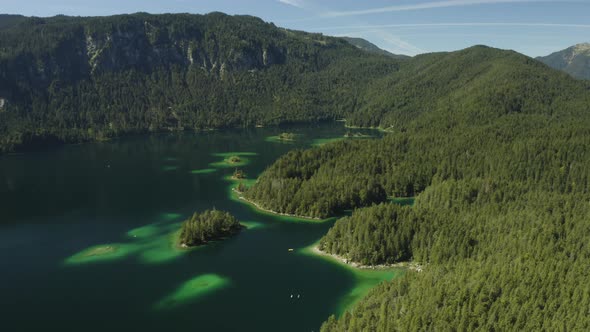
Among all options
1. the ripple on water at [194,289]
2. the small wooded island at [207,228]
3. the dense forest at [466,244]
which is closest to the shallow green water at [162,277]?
the ripple on water at [194,289]

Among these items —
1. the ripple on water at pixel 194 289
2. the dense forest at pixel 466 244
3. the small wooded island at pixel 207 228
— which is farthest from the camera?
the small wooded island at pixel 207 228

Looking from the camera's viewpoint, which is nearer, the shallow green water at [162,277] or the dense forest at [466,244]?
the dense forest at [466,244]

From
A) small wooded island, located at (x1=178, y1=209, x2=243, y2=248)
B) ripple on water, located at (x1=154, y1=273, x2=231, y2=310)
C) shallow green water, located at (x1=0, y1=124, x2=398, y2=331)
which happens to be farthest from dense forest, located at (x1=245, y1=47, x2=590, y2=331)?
ripple on water, located at (x1=154, y1=273, x2=231, y2=310)

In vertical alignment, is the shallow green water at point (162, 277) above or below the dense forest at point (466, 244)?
below

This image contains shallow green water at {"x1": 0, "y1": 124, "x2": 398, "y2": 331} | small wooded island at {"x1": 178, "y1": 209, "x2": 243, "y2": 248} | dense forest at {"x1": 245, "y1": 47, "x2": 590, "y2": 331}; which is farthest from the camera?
small wooded island at {"x1": 178, "y1": 209, "x2": 243, "y2": 248}

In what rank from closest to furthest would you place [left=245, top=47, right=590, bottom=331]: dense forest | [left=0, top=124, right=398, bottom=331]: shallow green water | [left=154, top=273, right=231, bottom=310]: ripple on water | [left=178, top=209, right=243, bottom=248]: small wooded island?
[left=245, top=47, right=590, bottom=331]: dense forest, [left=0, top=124, right=398, bottom=331]: shallow green water, [left=154, top=273, right=231, bottom=310]: ripple on water, [left=178, top=209, right=243, bottom=248]: small wooded island

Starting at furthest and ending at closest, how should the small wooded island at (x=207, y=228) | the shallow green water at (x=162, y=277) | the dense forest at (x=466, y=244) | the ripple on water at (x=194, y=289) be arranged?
the small wooded island at (x=207, y=228)
the ripple on water at (x=194, y=289)
the shallow green water at (x=162, y=277)
the dense forest at (x=466, y=244)

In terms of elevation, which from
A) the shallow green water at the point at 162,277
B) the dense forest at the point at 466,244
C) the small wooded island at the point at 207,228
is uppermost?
the dense forest at the point at 466,244

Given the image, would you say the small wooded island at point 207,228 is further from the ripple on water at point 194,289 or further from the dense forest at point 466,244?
the dense forest at point 466,244

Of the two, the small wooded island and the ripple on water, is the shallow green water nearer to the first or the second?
the ripple on water
